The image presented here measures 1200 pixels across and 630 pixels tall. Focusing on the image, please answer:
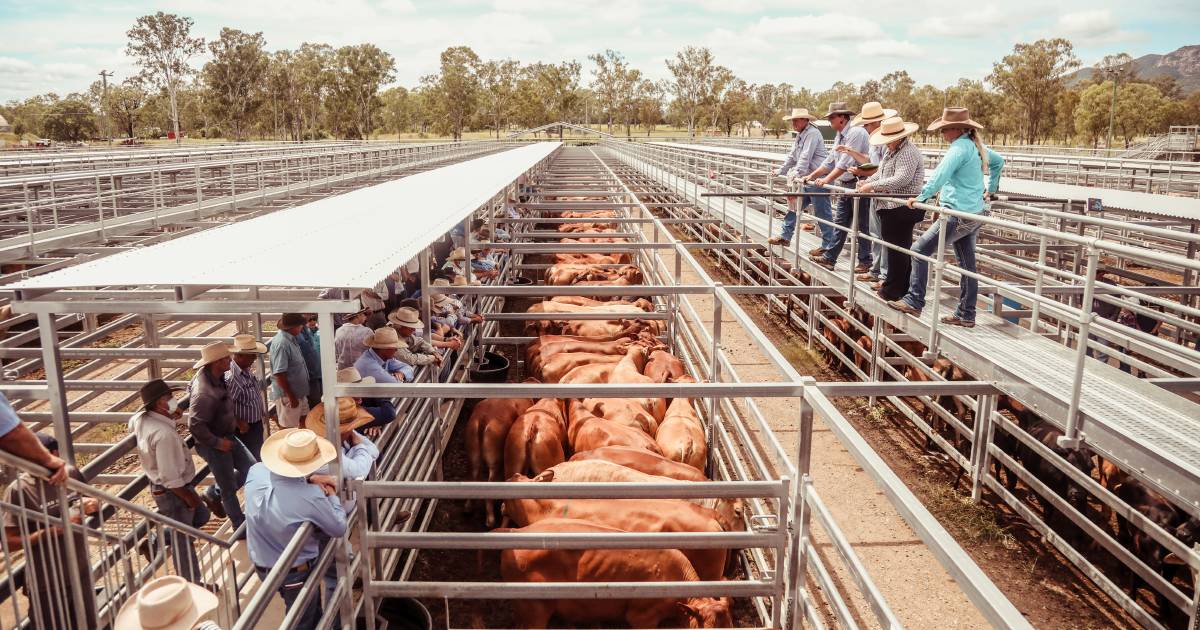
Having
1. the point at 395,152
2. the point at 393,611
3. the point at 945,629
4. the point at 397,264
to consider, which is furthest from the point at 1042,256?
the point at 395,152

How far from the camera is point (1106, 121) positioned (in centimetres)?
6712

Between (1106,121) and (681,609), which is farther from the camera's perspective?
(1106,121)

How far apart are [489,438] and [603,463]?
1688 mm

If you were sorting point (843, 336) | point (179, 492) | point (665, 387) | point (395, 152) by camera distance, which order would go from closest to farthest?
1. point (665, 387)
2. point (179, 492)
3. point (843, 336)
4. point (395, 152)

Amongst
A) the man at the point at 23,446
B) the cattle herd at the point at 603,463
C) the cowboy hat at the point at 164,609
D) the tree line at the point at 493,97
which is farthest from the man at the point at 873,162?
the tree line at the point at 493,97

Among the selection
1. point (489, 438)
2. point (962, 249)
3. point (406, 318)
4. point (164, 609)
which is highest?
point (962, 249)

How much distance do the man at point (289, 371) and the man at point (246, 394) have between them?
6.5 inches

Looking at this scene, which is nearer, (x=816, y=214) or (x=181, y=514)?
(x=181, y=514)

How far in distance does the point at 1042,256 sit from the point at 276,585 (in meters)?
7.10

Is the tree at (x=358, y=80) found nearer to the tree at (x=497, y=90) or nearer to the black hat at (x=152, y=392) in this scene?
the tree at (x=497, y=90)

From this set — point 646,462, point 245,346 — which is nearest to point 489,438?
point 646,462

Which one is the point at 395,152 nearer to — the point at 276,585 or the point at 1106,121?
the point at 276,585

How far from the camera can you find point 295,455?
4.00 metres

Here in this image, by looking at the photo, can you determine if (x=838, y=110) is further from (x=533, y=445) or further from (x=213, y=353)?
(x=213, y=353)
